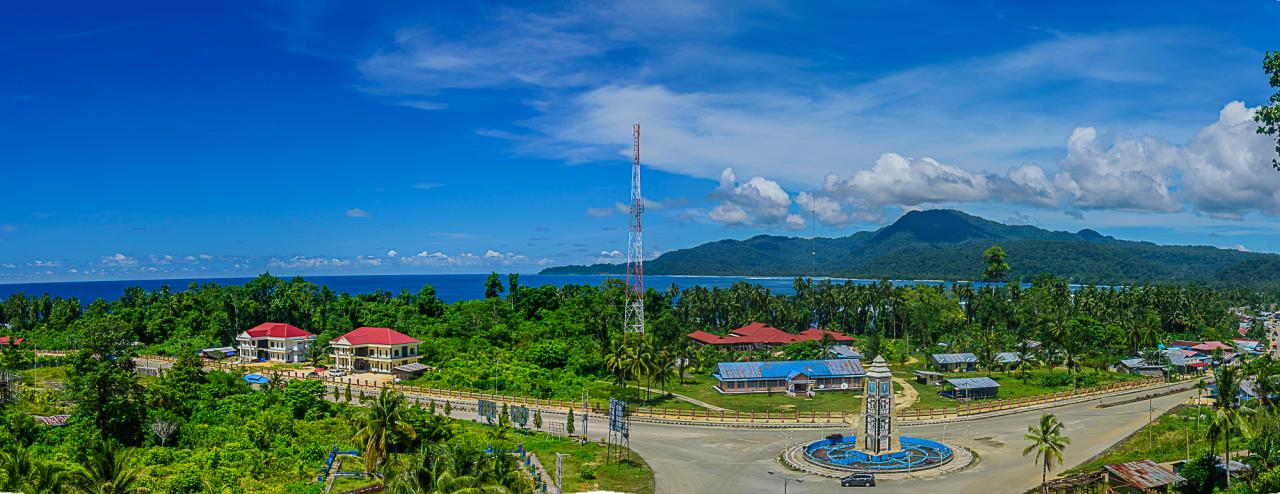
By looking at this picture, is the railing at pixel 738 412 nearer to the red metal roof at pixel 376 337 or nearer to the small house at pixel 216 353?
the red metal roof at pixel 376 337

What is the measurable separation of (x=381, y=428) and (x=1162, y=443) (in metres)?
47.8

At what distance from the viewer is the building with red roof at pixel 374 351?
84.5m

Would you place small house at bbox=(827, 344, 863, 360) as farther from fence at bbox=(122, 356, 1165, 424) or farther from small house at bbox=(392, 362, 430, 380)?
small house at bbox=(392, 362, 430, 380)

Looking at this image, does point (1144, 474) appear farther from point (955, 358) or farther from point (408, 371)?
point (408, 371)

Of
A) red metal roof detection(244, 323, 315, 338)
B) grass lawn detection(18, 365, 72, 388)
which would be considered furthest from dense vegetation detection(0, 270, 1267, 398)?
grass lawn detection(18, 365, 72, 388)

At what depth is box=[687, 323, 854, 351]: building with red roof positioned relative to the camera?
10619 cm

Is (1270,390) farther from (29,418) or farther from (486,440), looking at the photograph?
(29,418)

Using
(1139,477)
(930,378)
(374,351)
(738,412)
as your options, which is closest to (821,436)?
(738,412)

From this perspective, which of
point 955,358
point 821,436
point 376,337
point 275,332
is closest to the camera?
point 821,436

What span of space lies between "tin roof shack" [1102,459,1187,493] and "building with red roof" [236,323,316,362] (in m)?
82.1

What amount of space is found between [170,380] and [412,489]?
Result: 4457 centimetres

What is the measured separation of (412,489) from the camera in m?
25.6

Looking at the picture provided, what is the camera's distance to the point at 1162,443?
51.5 meters

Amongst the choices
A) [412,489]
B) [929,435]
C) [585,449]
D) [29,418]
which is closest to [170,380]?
[29,418]
